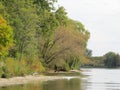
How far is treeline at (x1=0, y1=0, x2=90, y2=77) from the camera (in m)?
66.6

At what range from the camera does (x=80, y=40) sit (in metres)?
108

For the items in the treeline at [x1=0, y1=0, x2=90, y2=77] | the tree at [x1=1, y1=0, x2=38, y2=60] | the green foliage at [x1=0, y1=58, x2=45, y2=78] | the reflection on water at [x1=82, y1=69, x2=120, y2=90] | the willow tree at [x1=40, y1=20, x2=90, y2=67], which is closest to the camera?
the reflection on water at [x1=82, y1=69, x2=120, y2=90]

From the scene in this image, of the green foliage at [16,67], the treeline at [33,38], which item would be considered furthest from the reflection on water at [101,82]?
the treeline at [33,38]

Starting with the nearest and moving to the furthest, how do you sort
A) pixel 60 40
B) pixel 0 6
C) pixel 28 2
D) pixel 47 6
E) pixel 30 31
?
1. pixel 0 6
2. pixel 30 31
3. pixel 28 2
4. pixel 47 6
5. pixel 60 40

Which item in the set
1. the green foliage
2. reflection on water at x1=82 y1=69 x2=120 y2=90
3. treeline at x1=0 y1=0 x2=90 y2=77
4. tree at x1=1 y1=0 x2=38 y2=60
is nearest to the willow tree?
treeline at x1=0 y1=0 x2=90 y2=77

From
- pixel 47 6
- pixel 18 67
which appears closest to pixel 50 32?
pixel 47 6

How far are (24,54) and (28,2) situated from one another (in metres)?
9.57

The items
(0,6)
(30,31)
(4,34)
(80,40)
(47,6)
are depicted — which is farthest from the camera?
(80,40)

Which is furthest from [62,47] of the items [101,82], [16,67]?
[101,82]

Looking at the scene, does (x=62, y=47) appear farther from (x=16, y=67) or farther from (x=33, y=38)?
(x=16, y=67)

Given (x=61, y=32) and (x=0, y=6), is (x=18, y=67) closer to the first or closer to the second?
(x=0, y=6)

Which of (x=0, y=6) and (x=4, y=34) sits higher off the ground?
(x=0, y=6)

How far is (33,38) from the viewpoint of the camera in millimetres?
76688

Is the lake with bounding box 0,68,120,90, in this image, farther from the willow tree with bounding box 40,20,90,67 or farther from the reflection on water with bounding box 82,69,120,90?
the willow tree with bounding box 40,20,90,67
